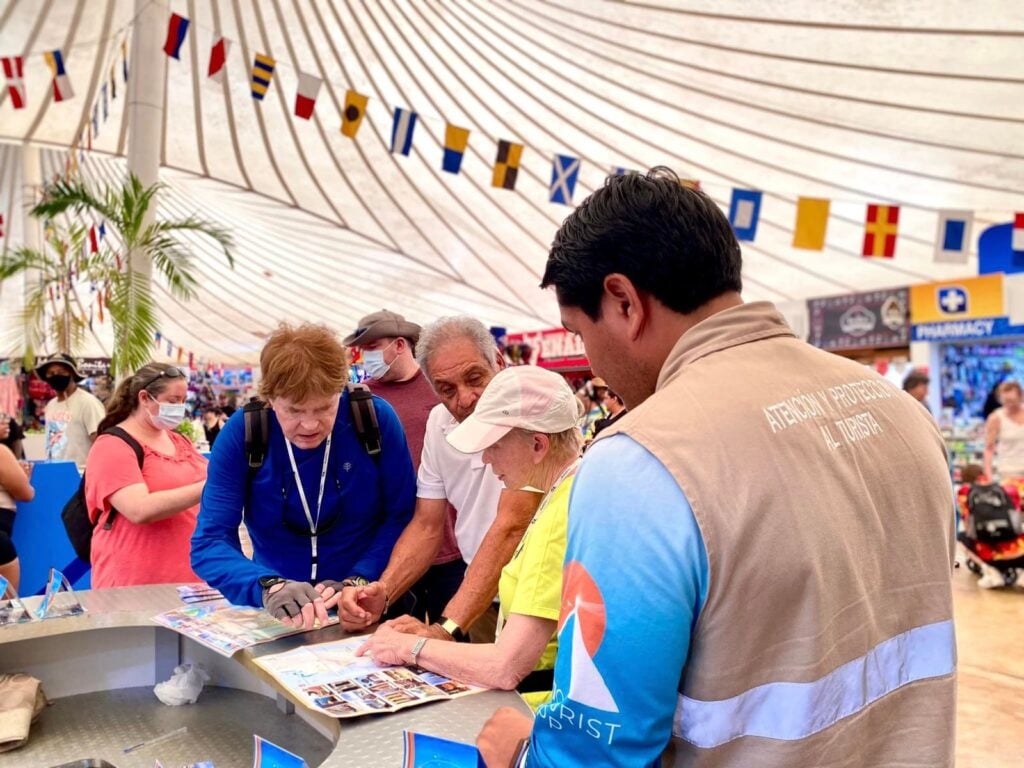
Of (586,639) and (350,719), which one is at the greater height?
(586,639)

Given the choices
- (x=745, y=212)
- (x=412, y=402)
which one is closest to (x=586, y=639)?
(x=412, y=402)

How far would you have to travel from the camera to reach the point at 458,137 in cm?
765

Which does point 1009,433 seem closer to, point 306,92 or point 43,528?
point 306,92

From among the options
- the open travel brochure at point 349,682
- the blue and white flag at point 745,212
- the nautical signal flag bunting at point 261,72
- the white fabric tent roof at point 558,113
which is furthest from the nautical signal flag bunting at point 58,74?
the open travel brochure at point 349,682

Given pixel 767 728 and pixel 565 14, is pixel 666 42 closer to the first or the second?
pixel 565 14

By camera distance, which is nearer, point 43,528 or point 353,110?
point 43,528

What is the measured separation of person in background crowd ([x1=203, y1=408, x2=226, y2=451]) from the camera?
1153 centimetres

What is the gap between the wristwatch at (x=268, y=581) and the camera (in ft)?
5.84

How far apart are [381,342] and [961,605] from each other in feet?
16.4

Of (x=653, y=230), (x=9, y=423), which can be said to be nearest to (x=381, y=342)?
(x=653, y=230)

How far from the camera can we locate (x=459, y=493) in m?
2.34

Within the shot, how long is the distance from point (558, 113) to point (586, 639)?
10.8 m

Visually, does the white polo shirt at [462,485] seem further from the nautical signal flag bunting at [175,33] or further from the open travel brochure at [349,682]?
the nautical signal flag bunting at [175,33]

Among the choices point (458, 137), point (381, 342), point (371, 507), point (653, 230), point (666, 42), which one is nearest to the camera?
point (653, 230)
